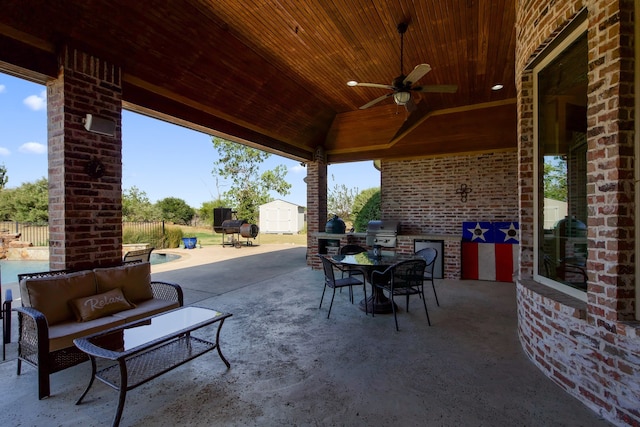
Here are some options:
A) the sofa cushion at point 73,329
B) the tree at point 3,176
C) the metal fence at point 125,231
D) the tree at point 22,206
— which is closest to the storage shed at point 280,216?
the metal fence at point 125,231

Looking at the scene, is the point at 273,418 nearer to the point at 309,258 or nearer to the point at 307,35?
the point at 307,35

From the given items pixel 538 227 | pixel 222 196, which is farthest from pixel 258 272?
pixel 222 196

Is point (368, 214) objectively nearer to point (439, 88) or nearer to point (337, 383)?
point (439, 88)

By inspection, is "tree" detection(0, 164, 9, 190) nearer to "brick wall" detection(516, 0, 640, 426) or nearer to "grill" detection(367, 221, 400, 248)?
"grill" detection(367, 221, 400, 248)

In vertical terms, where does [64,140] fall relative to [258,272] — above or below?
above

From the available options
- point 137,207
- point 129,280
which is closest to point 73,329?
point 129,280

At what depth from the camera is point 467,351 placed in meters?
2.92

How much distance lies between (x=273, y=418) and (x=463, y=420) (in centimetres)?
124

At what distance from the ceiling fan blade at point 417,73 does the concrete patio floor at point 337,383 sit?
2873 mm

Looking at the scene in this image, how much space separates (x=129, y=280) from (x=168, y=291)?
1.35 feet

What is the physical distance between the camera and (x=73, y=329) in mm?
2410

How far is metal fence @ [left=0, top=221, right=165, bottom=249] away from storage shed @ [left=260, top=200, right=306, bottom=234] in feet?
33.3

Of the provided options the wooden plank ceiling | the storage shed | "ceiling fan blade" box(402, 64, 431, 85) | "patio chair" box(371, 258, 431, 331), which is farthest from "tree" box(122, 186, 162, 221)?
"ceiling fan blade" box(402, 64, 431, 85)

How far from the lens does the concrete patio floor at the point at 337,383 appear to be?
1974 mm
